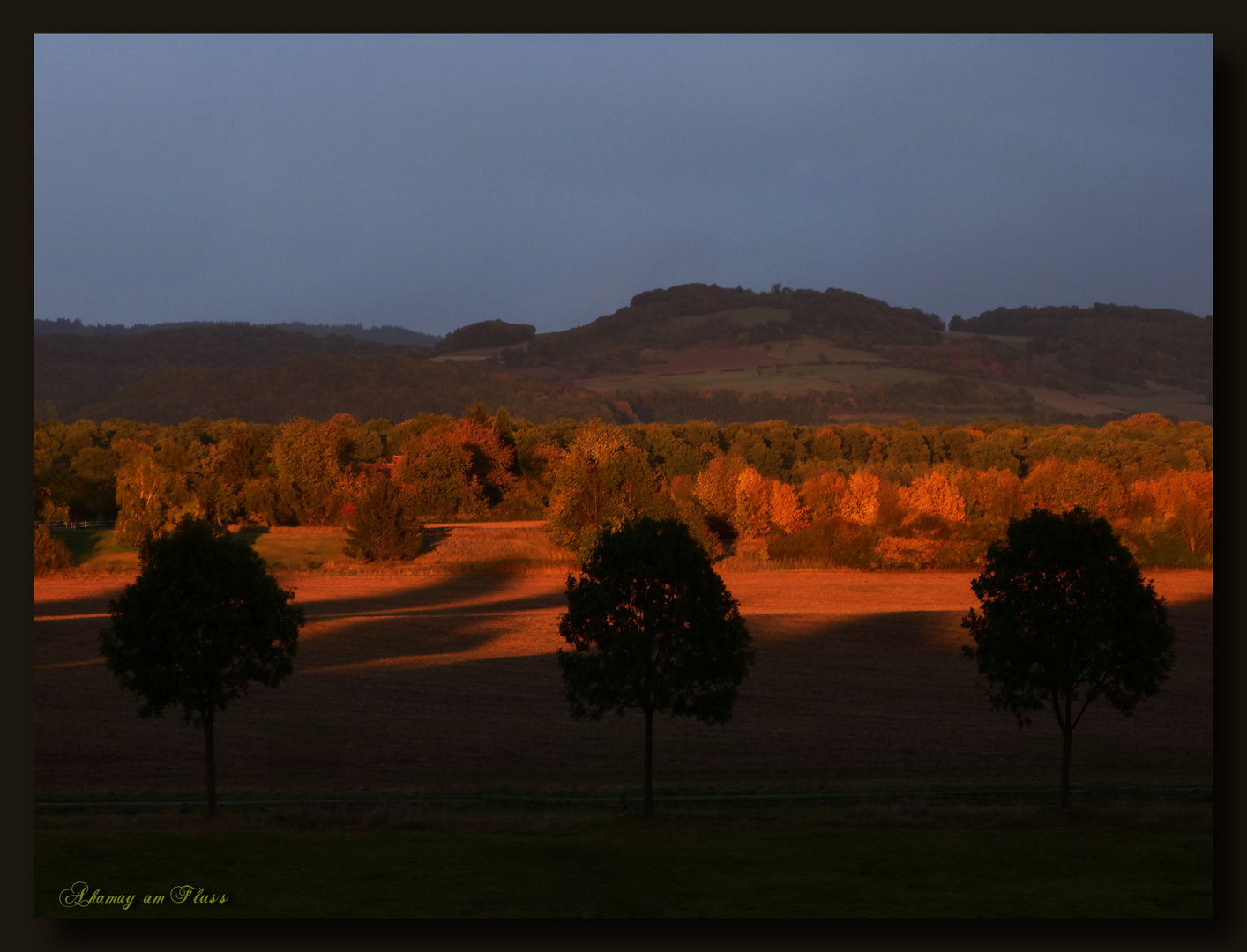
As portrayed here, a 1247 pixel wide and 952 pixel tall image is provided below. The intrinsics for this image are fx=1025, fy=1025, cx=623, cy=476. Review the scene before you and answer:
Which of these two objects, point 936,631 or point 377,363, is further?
point 377,363

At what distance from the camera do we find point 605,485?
→ 2825 inches

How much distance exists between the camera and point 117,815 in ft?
56.1

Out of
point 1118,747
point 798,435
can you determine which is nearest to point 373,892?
point 1118,747

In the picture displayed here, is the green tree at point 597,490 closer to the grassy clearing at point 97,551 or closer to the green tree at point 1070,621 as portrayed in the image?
the grassy clearing at point 97,551

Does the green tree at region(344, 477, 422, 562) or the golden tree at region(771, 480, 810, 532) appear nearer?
the green tree at region(344, 477, 422, 562)

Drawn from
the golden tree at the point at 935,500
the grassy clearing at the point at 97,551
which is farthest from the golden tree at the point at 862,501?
the grassy clearing at the point at 97,551

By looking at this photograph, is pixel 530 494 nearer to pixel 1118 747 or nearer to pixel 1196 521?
pixel 1196 521

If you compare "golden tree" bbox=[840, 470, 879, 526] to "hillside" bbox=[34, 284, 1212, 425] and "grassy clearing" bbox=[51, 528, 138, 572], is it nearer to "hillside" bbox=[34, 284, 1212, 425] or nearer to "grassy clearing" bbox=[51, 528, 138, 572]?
"hillside" bbox=[34, 284, 1212, 425]

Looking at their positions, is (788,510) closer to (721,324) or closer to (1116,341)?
(1116,341)

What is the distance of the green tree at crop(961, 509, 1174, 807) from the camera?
18.6 meters

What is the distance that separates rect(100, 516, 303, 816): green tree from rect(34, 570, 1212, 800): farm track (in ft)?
9.23

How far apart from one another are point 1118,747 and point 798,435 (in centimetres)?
8677

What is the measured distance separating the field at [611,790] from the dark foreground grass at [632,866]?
53 millimetres

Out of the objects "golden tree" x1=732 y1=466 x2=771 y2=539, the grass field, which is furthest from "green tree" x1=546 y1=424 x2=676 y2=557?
"golden tree" x1=732 y1=466 x2=771 y2=539
